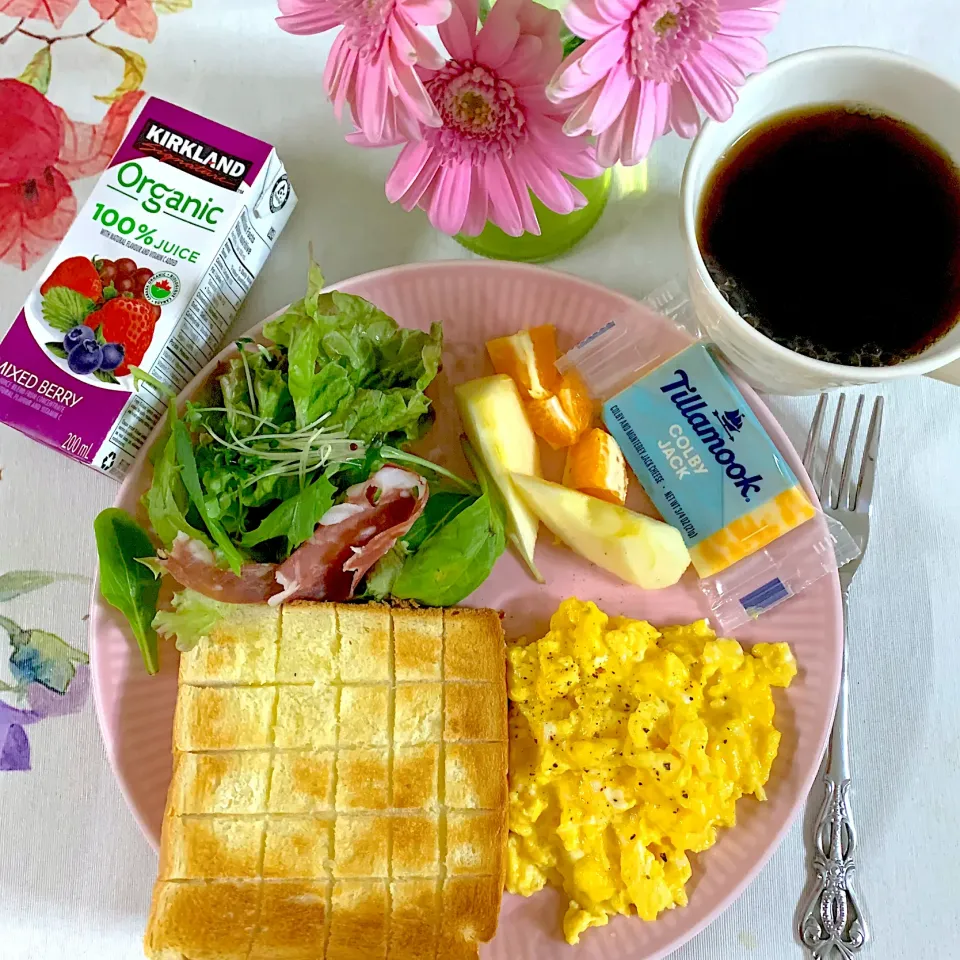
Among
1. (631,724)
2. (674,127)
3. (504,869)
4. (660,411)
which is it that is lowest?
(504,869)

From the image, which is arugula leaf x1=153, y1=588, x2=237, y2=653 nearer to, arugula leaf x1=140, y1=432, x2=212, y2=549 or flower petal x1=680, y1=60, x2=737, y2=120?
arugula leaf x1=140, y1=432, x2=212, y2=549

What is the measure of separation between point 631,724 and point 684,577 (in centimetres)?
24

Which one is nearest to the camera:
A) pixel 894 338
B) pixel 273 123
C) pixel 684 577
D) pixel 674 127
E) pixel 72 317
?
pixel 674 127

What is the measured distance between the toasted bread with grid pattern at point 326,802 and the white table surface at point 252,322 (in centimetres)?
23

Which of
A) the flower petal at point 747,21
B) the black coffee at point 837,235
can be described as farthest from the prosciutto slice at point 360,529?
the flower petal at point 747,21

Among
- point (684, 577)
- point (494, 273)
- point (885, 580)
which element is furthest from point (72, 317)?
point (885, 580)

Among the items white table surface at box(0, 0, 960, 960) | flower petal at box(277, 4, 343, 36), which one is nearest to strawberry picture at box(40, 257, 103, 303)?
white table surface at box(0, 0, 960, 960)

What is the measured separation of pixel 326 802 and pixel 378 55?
1.01 metres

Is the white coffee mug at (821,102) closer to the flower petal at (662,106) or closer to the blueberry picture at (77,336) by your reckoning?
the flower petal at (662,106)

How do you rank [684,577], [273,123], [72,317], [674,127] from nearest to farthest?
[674,127], [72,317], [684,577], [273,123]

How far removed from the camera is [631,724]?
130 centimetres

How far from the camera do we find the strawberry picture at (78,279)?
1264 millimetres

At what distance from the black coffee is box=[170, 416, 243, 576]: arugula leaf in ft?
2.47

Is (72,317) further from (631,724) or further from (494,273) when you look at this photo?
(631,724)
